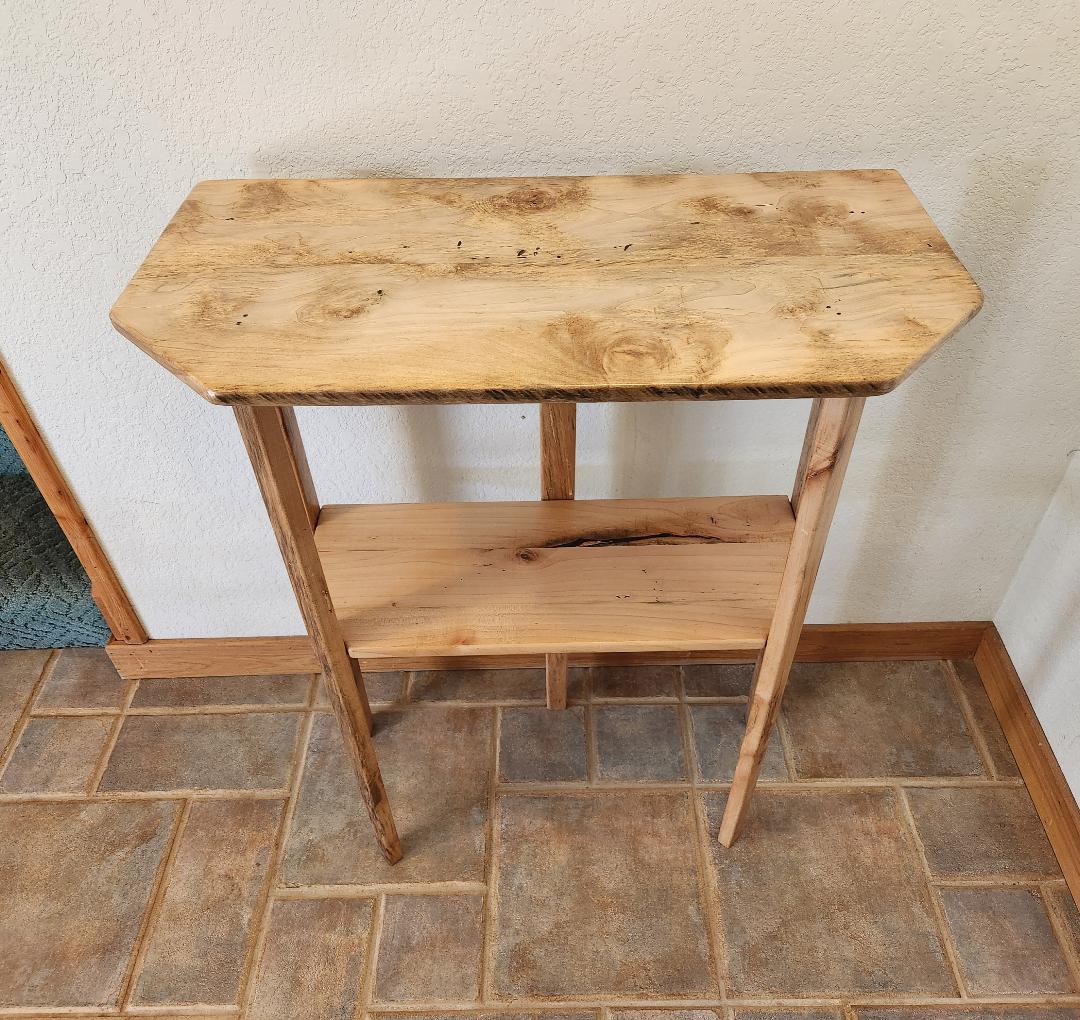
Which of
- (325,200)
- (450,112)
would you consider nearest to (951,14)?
(450,112)

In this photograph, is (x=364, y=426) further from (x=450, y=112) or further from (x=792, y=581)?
(x=792, y=581)

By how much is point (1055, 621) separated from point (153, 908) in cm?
174

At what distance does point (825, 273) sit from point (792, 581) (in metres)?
0.41

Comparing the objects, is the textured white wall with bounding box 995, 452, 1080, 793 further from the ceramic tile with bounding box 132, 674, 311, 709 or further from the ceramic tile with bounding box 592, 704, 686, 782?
the ceramic tile with bounding box 132, 674, 311, 709

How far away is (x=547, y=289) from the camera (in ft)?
3.28

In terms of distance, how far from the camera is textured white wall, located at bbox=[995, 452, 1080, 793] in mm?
1601

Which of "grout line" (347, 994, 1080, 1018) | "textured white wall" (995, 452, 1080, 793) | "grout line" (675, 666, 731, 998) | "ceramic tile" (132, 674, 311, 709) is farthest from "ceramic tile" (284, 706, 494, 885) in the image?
"textured white wall" (995, 452, 1080, 793)

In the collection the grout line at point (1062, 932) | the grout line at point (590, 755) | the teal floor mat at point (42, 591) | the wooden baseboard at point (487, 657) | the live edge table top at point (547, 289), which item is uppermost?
the live edge table top at point (547, 289)

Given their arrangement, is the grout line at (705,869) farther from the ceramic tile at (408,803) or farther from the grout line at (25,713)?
the grout line at (25,713)

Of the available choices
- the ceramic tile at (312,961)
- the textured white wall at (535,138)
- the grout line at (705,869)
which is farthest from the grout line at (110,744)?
the grout line at (705,869)

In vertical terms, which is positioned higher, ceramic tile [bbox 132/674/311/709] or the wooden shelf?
the wooden shelf

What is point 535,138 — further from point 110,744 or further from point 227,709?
point 110,744

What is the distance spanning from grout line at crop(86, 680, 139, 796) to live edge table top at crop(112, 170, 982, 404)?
1.18 m

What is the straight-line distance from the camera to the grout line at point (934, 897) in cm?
148
